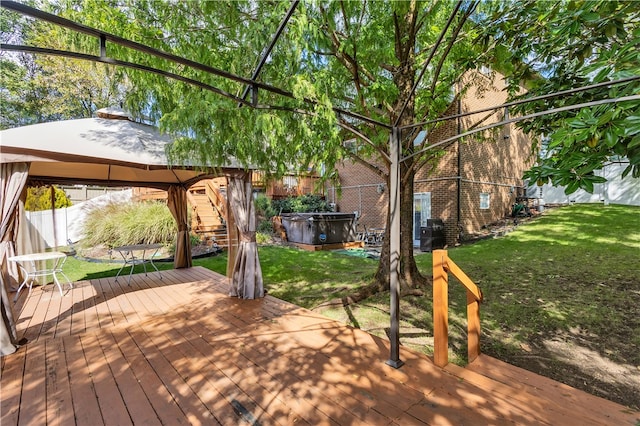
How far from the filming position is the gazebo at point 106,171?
375cm

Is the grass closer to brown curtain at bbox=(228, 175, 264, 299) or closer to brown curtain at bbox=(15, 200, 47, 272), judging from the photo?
brown curtain at bbox=(228, 175, 264, 299)

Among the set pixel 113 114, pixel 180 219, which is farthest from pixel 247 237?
pixel 113 114

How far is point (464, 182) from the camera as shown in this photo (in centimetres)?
1055

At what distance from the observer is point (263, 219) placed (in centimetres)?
1451

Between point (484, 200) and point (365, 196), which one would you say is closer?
point (484, 200)

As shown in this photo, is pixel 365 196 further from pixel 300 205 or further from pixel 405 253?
pixel 405 253

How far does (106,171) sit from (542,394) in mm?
8287

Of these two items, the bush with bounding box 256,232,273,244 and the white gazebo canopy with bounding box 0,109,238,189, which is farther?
the bush with bounding box 256,232,273,244

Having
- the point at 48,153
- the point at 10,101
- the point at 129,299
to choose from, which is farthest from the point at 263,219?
the point at 10,101

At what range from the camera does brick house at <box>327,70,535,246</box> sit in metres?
10.3

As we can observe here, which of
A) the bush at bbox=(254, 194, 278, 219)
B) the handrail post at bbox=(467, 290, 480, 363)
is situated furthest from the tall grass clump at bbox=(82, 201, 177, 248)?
the handrail post at bbox=(467, 290, 480, 363)

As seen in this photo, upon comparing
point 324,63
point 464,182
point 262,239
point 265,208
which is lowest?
point 262,239

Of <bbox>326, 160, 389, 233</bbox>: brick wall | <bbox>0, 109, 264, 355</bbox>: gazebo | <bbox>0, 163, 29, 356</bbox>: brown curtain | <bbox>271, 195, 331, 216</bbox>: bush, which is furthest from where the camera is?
→ <bbox>271, 195, 331, 216</bbox>: bush

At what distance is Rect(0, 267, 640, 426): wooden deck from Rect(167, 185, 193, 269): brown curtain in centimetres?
321
